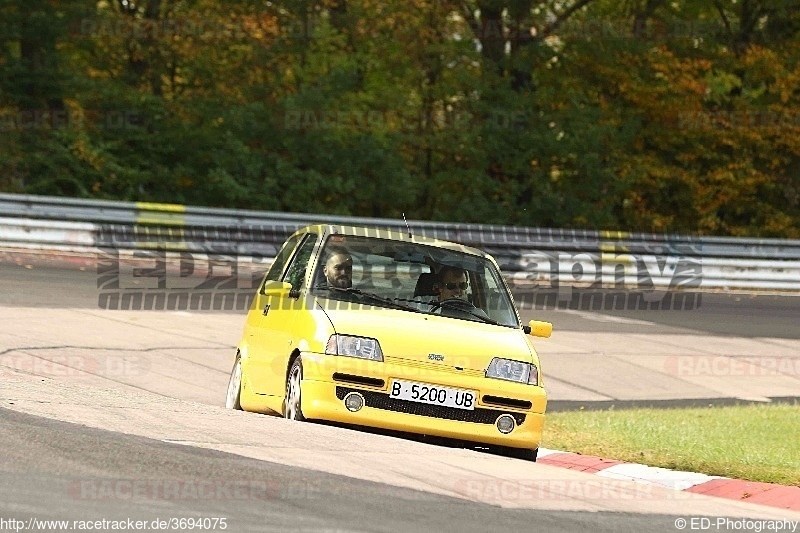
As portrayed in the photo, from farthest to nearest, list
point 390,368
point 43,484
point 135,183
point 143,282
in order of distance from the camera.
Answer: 1. point 135,183
2. point 143,282
3. point 390,368
4. point 43,484

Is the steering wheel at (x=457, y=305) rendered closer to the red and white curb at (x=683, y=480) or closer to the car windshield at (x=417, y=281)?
the car windshield at (x=417, y=281)

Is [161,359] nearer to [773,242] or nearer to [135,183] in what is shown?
[773,242]

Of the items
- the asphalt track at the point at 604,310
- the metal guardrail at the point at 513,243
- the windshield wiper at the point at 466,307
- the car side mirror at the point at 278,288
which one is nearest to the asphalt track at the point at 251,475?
the car side mirror at the point at 278,288

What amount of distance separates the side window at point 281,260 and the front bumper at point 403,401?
6.79 ft

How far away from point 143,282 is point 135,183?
44.5ft

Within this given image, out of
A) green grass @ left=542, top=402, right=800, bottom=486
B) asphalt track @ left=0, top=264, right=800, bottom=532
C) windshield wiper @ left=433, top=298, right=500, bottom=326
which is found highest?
windshield wiper @ left=433, top=298, right=500, bottom=326

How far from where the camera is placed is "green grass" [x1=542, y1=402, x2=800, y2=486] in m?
10.8

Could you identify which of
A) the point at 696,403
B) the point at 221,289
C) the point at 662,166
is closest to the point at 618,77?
the point at 662,166

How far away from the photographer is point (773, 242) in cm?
2664

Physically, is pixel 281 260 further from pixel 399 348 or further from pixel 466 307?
pixel 399 348

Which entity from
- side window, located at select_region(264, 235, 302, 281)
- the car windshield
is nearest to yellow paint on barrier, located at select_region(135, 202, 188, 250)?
side window, located at select_region(264, 235, 302, 281)

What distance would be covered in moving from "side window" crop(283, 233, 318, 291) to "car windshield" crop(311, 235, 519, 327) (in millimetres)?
241

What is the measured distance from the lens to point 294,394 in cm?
986

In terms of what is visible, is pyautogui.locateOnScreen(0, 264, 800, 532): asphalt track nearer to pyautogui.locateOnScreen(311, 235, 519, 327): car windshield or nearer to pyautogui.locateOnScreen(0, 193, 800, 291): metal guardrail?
pyautogui.locateOnScreen(311, 235, 519, 327): car windshield
